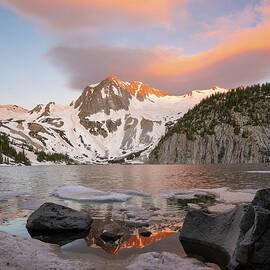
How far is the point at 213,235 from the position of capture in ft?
47.0

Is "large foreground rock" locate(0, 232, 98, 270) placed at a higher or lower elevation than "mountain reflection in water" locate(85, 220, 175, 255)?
higher

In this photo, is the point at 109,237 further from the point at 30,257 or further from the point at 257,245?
the point at 257,245

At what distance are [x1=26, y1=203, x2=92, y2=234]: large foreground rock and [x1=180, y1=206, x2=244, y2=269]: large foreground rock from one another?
6978 millimetres

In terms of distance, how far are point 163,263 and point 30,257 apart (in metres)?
5.93

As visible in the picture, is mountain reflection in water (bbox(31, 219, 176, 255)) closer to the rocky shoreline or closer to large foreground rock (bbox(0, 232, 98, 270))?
the rocky shoreline

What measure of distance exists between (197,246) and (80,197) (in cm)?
1867

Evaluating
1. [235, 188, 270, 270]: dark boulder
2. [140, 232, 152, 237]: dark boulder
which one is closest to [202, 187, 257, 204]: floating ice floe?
[140, 232, 152, 237]: dark boulder

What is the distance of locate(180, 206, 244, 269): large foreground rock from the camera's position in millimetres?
12578

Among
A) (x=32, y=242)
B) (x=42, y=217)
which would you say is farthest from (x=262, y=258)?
(x=42, y=217)

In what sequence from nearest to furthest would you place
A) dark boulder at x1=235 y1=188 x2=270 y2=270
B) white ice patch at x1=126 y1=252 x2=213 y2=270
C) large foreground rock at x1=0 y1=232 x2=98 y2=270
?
large foreground rock at x1=0 y1=232 x2=98 y2=270
white ice patch at x1=126 y1=252 x2=213 y2=270
dark boulder at x1=235 y1=188 x2=270 y2=270

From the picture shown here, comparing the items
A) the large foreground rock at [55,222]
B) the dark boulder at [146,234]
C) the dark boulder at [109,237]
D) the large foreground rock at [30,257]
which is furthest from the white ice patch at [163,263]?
the large foreground rock at [55,222]

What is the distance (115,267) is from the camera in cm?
1077

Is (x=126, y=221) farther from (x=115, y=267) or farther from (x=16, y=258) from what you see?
(x=16, y=258)

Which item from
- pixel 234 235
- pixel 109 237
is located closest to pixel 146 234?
pixel 109 237
